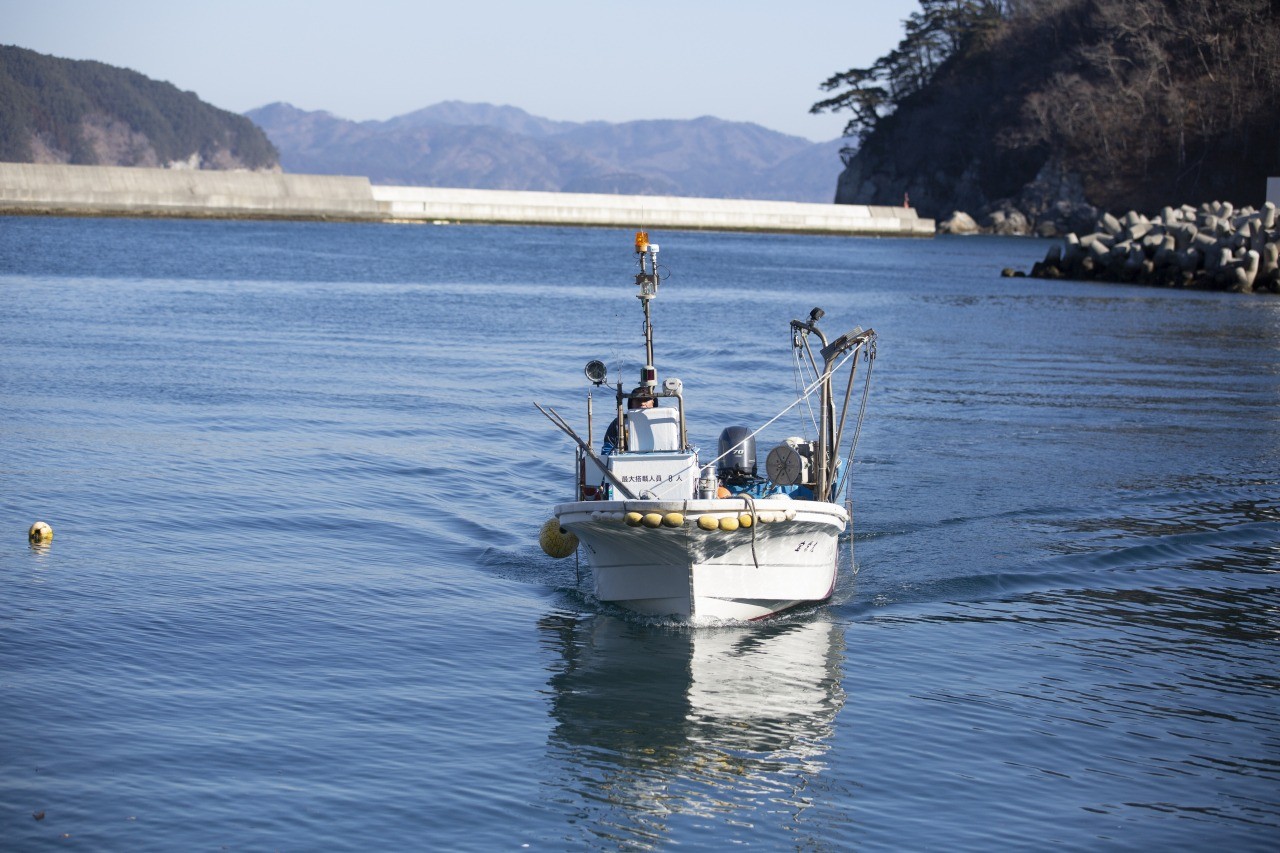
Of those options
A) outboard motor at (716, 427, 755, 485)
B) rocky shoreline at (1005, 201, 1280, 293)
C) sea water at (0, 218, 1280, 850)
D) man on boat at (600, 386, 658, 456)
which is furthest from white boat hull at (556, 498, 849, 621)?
rocky shoreline at (1005, 201, 1280, 293)

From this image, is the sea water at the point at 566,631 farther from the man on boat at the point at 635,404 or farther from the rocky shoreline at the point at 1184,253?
the rocky shoreline at the point at 1184,253

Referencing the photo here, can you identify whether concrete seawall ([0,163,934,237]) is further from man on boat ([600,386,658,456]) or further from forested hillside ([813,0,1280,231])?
man on boat ([600,386,658,456])

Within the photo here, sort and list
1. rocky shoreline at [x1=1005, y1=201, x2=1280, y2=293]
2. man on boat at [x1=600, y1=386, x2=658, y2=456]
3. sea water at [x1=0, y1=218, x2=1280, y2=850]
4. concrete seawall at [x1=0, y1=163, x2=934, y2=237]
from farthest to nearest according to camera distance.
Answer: concrete seawall at [x1=0, y1=163, x2=934, y2=237] < rocky shoreline at [x1=1005, y1=201, x2=1280, y2=293] < man on boat at [x1=600, y1=386, x2=658, y2=456] < sea water at [x1=0, y1=218, x2=1280, y2=850]

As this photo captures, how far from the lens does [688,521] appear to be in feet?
40.0

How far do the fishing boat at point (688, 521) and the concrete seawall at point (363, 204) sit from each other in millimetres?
87947

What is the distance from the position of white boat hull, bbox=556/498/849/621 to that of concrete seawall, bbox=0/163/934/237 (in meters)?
88.6

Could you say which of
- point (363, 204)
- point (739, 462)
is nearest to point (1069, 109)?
point (363, 204)

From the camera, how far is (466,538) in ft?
55.8

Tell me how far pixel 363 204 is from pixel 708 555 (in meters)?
97.5

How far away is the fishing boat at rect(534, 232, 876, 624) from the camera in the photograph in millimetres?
12391

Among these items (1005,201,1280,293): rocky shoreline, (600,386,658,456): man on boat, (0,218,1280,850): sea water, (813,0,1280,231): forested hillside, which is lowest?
(0,218,1280,850): sea water

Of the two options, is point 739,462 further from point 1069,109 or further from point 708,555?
point 1069,109

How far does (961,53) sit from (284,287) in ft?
326

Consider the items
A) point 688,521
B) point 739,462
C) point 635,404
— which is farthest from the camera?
point 739,462
